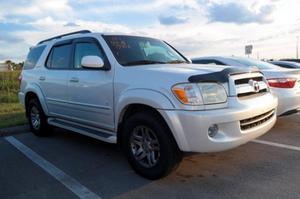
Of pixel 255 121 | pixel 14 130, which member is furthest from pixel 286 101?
pixel 14 130

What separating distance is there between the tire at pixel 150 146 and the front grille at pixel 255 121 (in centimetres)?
80

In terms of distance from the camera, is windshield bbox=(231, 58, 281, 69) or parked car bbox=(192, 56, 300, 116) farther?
windshield bbox=(231, 58, 281, 69)

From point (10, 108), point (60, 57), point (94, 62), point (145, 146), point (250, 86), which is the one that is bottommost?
point (10, 108)

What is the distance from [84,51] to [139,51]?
929 mm

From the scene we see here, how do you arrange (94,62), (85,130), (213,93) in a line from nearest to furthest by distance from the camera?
(213,93)
(94,62)
(85,130)

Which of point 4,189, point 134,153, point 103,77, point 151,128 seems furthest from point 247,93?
point 4,189

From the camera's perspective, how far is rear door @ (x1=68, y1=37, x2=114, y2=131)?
16.1 ft

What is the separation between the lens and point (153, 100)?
13.4 feet

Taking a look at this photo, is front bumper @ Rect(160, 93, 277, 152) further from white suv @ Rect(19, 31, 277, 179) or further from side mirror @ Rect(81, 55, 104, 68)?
side mirror @ Rect(81, 55, 104, 68)

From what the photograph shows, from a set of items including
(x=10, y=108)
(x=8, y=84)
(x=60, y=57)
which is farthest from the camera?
(x=8, y=84)

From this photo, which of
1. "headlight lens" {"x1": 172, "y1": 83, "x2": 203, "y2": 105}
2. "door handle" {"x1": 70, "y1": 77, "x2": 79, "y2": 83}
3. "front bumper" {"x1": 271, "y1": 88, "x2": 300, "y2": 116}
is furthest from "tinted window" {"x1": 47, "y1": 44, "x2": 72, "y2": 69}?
"front bumper" {"x1": 271, "y1": 88, "x2": 300, "y2": 116}

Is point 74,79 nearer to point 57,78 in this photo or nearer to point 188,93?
point 57,78

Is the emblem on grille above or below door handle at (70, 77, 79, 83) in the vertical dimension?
below

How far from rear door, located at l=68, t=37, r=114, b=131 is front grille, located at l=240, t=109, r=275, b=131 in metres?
1.75
